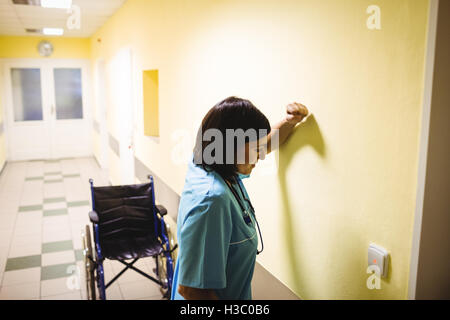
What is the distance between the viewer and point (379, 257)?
Answer: 131cm

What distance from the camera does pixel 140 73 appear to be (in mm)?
4574

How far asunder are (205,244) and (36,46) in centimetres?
918

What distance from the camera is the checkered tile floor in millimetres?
3531

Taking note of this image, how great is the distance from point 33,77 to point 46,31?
175 cm

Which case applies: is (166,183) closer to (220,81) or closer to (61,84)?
(220,81)

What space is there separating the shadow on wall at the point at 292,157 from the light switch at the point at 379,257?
42 cm

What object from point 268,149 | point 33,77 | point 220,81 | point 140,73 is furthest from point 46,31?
point 268,149

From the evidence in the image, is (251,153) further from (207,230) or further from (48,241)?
(48,241)

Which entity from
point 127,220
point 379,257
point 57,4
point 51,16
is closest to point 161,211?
point 127,220

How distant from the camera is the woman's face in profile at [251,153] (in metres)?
1.42

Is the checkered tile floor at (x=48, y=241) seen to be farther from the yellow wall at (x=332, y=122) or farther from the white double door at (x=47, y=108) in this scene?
the yellow wall at (x=332, y=122)

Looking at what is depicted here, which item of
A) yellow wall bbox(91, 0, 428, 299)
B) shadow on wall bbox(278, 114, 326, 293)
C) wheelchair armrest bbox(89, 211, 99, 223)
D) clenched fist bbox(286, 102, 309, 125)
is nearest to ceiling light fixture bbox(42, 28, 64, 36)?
wheelchair armrest bbox(89, 211, 99, 223)

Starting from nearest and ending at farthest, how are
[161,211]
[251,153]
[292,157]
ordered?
[251,153] < [292,157] < [161,211]

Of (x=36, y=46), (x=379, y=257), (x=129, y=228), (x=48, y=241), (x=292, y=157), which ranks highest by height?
(x=36, y=46)
